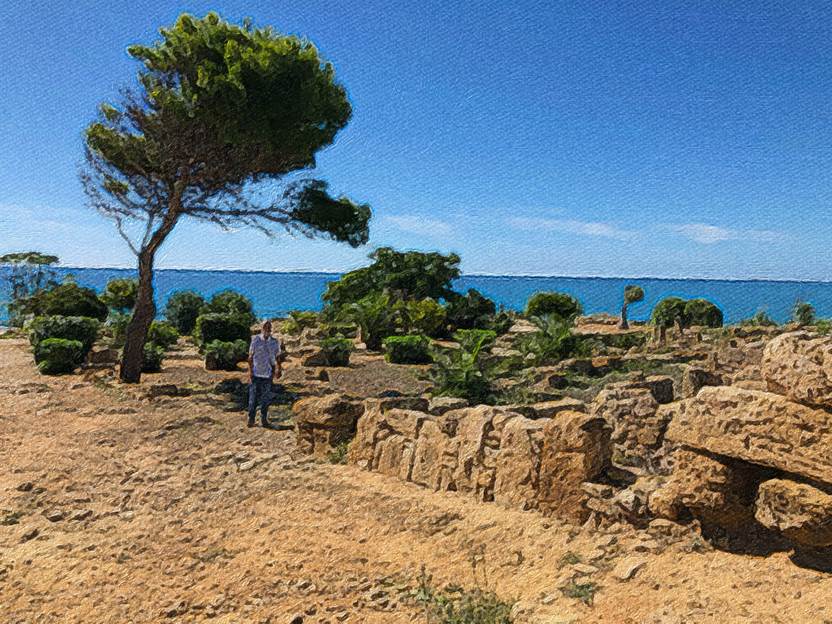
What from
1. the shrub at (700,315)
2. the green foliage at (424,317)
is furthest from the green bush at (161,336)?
the shrub at (700,315)

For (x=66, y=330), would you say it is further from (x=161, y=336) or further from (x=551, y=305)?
(x=551, y=305)

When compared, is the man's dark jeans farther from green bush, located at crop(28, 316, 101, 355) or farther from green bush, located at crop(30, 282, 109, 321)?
green bush, located at crop(30, 282, 109, 321)

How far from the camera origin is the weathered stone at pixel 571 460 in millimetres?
5695

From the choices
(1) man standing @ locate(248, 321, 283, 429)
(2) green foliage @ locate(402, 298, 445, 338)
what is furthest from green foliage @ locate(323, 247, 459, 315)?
(1) man standing @ locate(248, 321, 283, 429)

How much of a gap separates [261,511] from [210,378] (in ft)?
31.4

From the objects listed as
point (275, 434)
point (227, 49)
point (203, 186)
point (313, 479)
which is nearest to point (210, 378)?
point (203, 186)

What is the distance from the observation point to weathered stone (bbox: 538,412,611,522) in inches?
224

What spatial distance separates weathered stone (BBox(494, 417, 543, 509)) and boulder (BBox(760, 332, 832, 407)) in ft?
7.75

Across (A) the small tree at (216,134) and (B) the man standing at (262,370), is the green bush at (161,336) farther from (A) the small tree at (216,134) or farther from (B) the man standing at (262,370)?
(B) the man standing at (262,370)

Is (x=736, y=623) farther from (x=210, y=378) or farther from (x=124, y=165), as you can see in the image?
(x=124, y=165)

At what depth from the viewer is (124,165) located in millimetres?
15008

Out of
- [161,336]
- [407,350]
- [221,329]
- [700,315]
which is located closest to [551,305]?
[700,315]

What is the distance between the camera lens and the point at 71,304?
24.2 meters

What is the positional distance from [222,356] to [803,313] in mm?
23010
